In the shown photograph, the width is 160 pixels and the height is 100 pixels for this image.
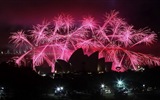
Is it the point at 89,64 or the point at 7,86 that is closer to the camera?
the point at 7,86

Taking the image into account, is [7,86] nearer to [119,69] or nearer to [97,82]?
[97,82]

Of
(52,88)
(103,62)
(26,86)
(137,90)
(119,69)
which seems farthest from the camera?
(103,62)

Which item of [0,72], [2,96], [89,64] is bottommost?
[2,96]

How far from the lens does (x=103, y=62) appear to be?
2586 inches

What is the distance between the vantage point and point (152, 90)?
4781 centimetres

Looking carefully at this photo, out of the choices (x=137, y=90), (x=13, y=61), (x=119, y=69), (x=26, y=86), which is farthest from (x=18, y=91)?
(x=119, y=69)

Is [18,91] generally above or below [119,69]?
below

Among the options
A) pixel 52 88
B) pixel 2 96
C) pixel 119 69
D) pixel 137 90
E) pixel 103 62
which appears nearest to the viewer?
pixel 2 96

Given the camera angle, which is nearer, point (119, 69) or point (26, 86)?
point (26, 86)

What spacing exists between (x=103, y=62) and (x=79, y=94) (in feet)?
83.2

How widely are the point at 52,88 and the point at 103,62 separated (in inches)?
945

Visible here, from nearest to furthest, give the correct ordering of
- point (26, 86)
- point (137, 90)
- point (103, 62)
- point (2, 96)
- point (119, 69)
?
point (2, 96) < point (26, 86) < point (137, 90) < point (119, 69) < point (103, 62)

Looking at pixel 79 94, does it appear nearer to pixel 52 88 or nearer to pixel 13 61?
pixel 52 88

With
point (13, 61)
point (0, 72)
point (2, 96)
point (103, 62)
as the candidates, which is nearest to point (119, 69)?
point (103, 62)
